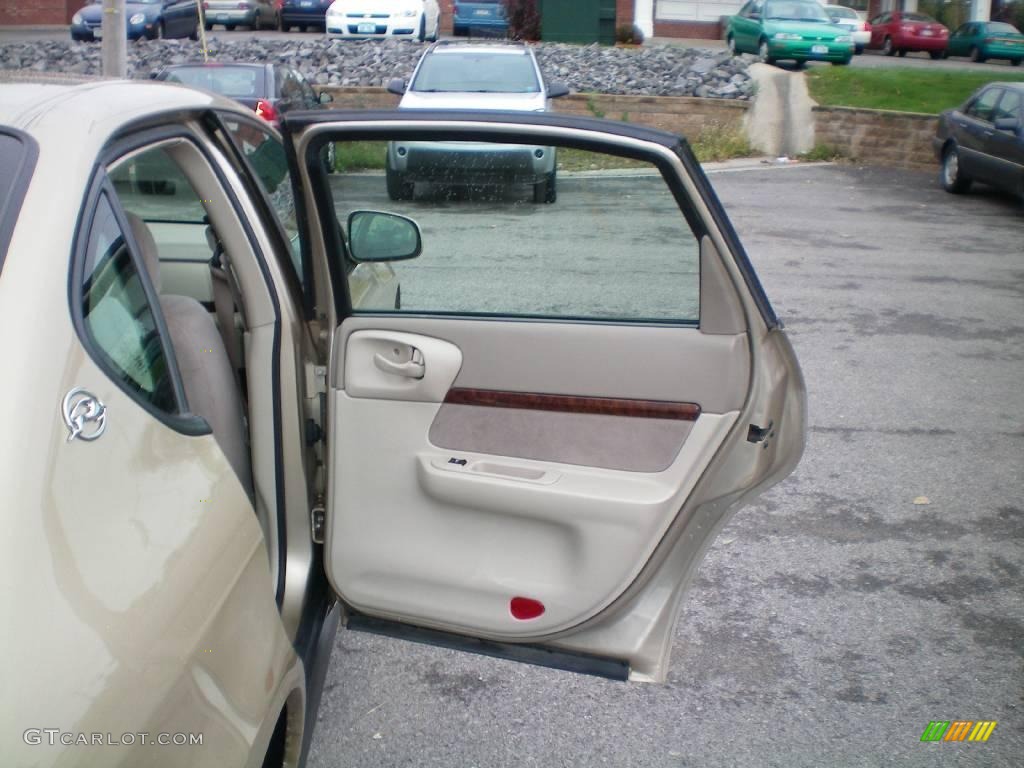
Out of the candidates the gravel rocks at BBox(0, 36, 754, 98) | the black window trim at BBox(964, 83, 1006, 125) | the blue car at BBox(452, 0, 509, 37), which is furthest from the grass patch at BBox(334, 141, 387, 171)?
the blue car at BBox(452, 0, 509, 37)

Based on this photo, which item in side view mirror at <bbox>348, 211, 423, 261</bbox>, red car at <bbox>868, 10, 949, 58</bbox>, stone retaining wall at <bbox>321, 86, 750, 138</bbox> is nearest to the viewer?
side view mirror at <bbox>348, 211, 423, 261</bbox>

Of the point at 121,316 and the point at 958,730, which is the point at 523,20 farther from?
the point at 121,316

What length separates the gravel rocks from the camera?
61.9 ft

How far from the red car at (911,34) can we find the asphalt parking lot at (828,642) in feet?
92.2

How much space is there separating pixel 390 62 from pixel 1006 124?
1132 cm

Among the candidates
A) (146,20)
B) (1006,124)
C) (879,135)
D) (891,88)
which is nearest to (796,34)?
(891,88)

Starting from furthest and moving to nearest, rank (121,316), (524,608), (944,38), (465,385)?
1. (944,38)
2. (465,385)
3. (524,608)
4. (121,316)

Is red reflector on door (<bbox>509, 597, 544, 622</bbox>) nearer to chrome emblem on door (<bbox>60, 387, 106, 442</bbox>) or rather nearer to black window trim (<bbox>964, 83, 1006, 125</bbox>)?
chrome emblem on door (<bbox>60, 387, 106, 442</bbox>)

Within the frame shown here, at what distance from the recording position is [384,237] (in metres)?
2.97

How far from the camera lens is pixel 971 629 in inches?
154

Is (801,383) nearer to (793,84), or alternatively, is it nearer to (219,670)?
(219,670)

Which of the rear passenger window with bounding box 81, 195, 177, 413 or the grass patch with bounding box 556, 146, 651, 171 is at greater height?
the grass patch with bounding box 556, 146, 651, 171

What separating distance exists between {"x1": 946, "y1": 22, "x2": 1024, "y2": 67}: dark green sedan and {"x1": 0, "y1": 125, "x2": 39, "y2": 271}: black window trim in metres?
33.4

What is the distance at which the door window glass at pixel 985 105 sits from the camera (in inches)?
536
